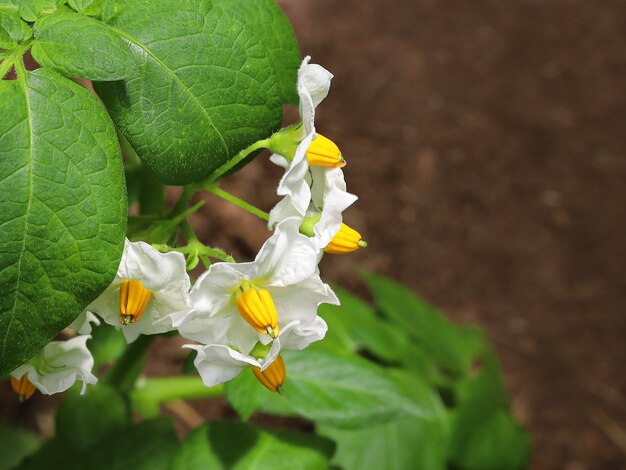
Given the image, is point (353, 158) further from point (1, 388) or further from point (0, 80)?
point (0, 80)

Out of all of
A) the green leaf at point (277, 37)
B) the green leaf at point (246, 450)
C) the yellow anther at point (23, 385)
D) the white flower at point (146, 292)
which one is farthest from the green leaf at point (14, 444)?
the green leaf at point (277, 37)

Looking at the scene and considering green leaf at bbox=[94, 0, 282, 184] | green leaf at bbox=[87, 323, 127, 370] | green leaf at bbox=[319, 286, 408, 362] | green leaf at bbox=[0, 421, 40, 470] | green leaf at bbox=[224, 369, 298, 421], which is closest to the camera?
green leaf at bbox=[94, 0, 282, 184]

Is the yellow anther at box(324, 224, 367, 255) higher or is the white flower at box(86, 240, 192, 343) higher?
the yellow anther at box(324, 224, 367, 255)

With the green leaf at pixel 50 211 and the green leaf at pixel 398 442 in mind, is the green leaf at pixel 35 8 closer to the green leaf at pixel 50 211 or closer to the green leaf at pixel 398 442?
the green leaf at pixel 50 211

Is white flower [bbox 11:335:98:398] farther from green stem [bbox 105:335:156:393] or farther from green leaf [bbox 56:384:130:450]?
green leaf [bbox 56:384:130:450]

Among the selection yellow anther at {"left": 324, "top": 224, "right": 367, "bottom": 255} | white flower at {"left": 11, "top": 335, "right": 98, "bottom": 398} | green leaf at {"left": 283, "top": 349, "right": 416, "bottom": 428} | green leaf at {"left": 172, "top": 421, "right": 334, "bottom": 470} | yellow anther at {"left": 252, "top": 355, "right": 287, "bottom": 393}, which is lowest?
green leaf at {"left": 172, "top": 421, "right": 334, "bottom": 470}

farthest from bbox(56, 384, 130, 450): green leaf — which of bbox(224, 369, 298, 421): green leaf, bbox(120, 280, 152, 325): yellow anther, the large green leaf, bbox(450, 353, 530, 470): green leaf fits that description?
bbox(450, 353, 530, 470): green leaf

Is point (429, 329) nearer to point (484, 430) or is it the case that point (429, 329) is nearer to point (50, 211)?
point (484, 430)
